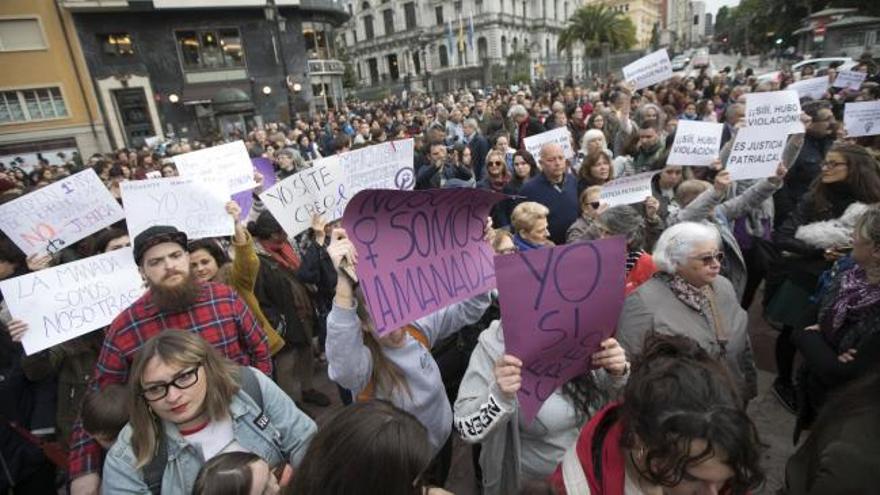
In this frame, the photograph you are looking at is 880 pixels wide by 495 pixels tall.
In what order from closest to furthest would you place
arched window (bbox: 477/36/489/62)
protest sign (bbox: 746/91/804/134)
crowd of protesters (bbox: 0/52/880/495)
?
crowd of protesters (bbox: 0/52/880/495)
protest sign (bbox: 746/91/804/134)
arched window (bbox: 477/36/489/62)

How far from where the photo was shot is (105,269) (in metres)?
2.80

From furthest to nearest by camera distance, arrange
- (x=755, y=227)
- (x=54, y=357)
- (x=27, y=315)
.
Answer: (x=755, y=227), (x=54, y=357), (x=27, y=315)

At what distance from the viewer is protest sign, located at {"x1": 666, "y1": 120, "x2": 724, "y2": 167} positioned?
→ 415 centimetres

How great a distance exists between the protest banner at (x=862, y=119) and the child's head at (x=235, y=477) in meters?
6.14

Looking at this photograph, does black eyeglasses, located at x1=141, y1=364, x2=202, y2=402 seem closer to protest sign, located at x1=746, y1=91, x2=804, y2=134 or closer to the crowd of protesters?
the crowd of protesters

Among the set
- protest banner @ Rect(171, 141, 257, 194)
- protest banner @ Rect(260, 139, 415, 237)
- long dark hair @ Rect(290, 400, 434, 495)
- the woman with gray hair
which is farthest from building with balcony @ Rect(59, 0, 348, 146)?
long dark hair @ Rect(290, 400, 434, 495)

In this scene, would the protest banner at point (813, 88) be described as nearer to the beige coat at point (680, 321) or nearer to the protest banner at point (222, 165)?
the beige coat at point (680, 321)

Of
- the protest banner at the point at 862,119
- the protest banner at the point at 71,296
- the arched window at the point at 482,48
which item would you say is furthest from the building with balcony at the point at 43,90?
the arched window at the point at 482,48

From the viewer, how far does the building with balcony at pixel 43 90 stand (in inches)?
923

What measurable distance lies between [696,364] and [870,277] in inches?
63.2

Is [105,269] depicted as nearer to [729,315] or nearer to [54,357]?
[54,357]

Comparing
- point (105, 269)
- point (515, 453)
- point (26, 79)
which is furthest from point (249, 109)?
point (515, 453)

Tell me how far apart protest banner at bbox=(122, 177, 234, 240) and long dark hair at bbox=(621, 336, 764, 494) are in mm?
2733

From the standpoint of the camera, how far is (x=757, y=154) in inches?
140
